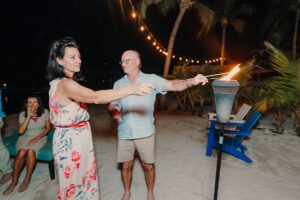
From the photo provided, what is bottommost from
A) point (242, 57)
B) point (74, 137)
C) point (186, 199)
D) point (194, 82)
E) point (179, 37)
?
point (186, 199)

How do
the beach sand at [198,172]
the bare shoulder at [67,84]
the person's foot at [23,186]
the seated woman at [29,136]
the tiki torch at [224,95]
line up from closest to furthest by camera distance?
the bare shoulder at [67,84], the tiki torch at [224,95], the beach sand at [198,172], the person's foot at [23,186], the seated woman at [29,136]

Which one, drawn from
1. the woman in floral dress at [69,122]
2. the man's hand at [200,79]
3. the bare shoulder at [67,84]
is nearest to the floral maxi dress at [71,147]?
the woman in floral dress at [69,122]

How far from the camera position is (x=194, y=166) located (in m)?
4.75

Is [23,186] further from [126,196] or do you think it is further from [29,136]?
[126,196]

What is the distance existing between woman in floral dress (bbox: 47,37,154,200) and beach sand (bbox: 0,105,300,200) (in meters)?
1.37

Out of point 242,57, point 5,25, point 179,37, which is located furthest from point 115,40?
point 242,57

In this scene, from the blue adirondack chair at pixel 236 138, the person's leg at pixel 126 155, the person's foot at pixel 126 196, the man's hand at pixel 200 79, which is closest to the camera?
the man's hand at pixel 200 79

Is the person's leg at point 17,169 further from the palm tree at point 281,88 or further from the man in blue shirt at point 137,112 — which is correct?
the palm tree at point 281,88

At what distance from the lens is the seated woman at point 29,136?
403cm

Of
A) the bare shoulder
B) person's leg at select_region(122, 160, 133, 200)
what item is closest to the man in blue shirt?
person's leg at select_region(122, 160, 133, 200)

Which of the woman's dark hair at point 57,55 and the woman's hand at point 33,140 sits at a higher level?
the woman's dark hair at point 57,55

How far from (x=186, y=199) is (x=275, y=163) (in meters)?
2.32

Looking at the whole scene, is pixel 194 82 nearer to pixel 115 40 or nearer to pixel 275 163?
pixel 275 163

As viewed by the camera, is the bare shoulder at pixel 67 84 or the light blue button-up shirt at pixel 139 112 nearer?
the bare shoulder at pixel 67 84
